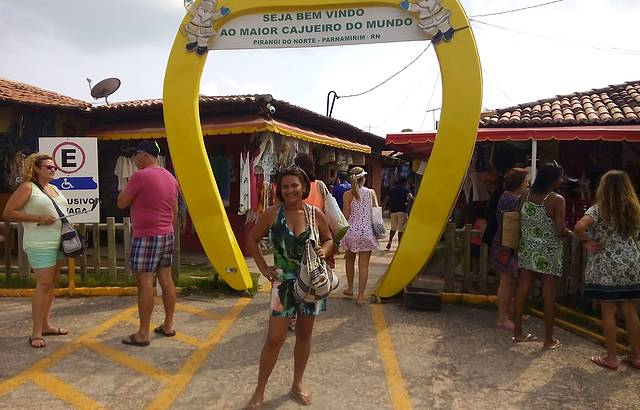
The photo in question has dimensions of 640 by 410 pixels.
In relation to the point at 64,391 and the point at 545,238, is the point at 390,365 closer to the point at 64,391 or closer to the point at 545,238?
the point at 545,238

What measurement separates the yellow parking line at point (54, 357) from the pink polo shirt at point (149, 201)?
1138 mm

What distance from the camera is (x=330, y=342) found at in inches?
176

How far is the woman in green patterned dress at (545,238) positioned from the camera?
4203mm

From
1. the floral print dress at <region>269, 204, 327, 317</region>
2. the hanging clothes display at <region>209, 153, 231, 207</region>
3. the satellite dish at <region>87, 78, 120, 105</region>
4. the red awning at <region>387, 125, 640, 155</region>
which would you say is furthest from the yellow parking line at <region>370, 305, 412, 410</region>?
the satellite dish at <region>87, 78, 120, 105</region>

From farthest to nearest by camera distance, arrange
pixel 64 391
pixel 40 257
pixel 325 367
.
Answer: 1. pixel 40 257
2. pixel 325 367
3. pixel 64 391

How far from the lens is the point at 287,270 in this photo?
307 centimetres

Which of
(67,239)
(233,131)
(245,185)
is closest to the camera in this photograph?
(67,239)

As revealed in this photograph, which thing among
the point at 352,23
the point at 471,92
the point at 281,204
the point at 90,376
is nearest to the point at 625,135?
the point at 471,92

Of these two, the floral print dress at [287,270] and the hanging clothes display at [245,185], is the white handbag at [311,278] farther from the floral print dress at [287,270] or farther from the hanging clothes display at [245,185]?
the hanging clothes display at [245,185]

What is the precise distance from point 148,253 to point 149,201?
1.52ft

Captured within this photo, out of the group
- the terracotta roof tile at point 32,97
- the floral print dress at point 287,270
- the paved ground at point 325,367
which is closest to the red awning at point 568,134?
the paved ground at point 325,367

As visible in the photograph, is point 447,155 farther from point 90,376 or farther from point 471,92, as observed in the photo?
point 90,376

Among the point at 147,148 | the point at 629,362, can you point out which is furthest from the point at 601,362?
the point at 147,148

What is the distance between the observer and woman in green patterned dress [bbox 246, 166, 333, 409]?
120 inches
